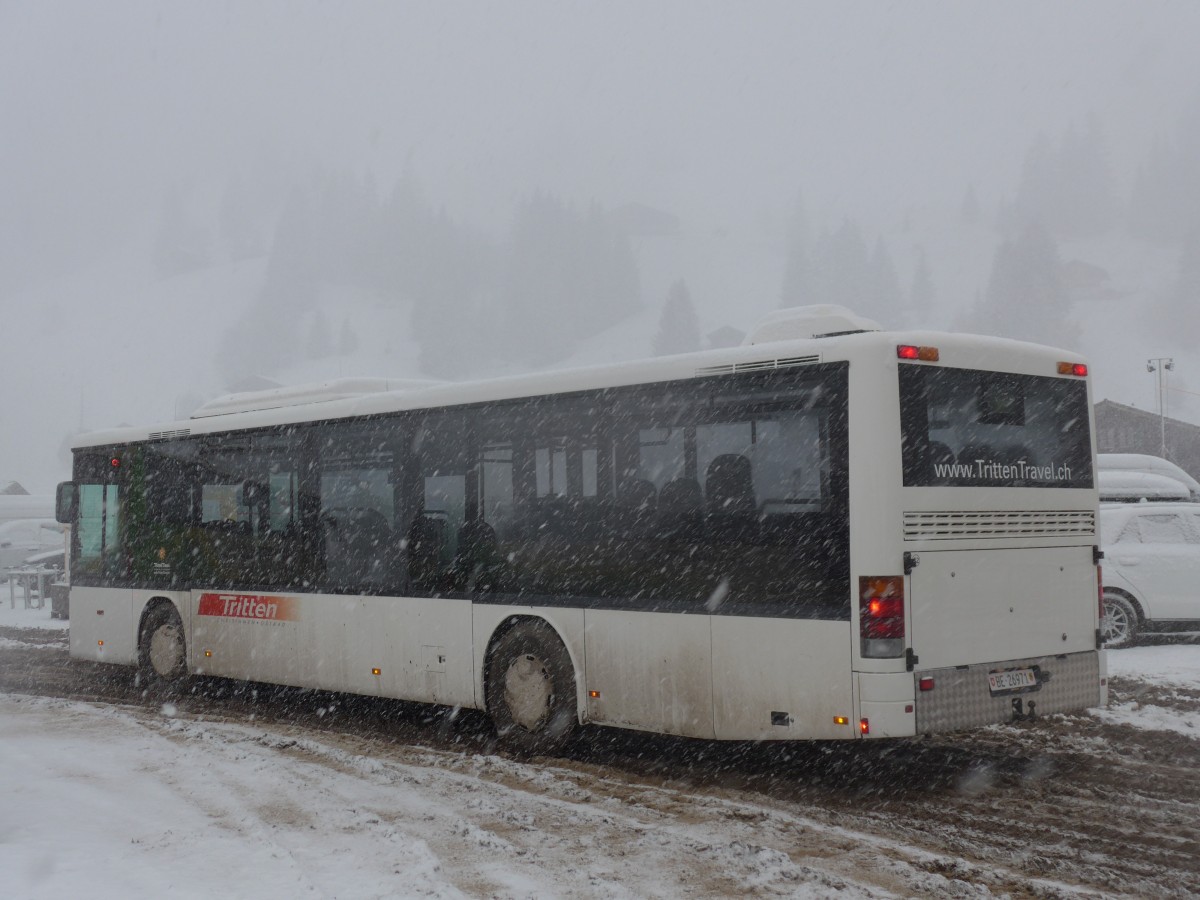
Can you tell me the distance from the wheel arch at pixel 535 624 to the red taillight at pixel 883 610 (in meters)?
2.48

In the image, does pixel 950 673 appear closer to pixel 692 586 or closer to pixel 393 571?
pixel 692 586

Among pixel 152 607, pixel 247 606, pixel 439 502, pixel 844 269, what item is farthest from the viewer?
pixel 844 269

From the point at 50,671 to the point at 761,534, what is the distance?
36.3 feet

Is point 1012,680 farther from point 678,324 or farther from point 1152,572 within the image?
point 678,324

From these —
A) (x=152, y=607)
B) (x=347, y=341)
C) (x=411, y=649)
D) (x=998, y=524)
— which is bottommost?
(x=411, y=649)

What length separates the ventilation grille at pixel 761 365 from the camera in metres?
7.57

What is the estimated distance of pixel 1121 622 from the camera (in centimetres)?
1385

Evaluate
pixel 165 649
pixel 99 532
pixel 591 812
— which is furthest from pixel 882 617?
pixel 99 532

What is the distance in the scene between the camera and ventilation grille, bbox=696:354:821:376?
7570 millimetres

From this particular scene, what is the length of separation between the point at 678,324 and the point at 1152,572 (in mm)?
135566

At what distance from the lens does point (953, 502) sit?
7.45 meters

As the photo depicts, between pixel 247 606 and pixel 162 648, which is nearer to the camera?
pixel 247 606

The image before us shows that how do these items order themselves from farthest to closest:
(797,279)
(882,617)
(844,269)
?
(844,269) < (797,279) < (882,617)

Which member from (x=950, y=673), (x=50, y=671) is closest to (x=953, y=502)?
(x=950, y=673)
